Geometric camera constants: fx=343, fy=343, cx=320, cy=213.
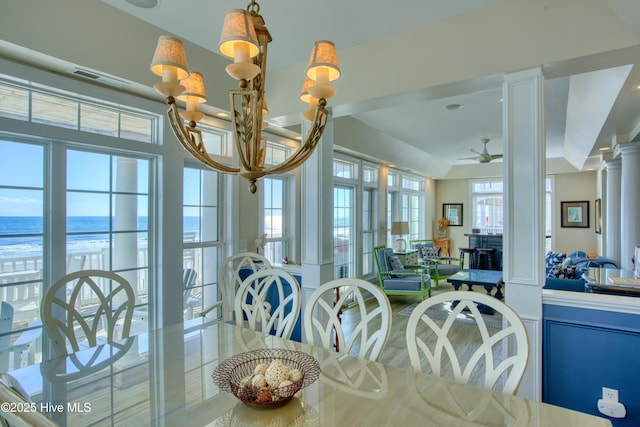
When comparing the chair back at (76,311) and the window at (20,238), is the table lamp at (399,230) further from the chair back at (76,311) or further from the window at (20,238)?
the window at (20,238)

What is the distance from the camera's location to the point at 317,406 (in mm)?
1217

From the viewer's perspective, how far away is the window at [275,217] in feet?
14.4

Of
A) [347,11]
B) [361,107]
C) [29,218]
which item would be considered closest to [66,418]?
[29,218]

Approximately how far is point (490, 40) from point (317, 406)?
7.92 ft

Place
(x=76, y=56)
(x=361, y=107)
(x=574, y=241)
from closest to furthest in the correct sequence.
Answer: (x=76, y=56) → (x=361, y=107) → (x=574, y=241)

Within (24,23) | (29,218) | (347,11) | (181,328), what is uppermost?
(347,11)

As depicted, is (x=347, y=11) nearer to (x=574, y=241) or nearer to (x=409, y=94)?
(x=409, y=94)

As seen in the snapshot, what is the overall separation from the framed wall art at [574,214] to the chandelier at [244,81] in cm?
899

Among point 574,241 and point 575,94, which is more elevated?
point 575,94

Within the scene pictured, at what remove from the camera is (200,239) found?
3.65 metres

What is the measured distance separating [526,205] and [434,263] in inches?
213

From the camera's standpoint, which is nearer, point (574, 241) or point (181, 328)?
point (181, 328)

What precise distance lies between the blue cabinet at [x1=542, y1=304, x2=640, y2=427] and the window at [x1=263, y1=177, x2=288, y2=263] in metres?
3.06

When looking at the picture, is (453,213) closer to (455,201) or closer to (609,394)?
(455,201)
